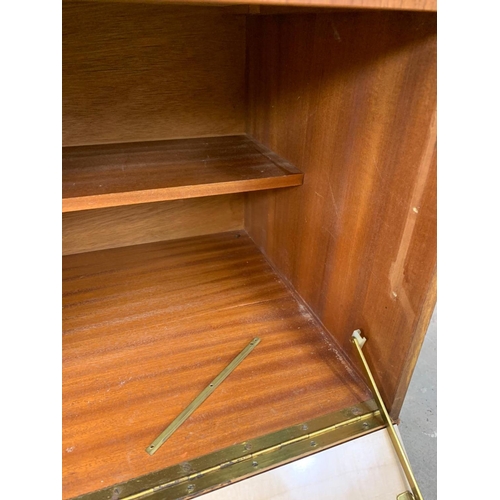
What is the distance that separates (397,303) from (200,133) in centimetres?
60

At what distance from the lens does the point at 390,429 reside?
2.03ft

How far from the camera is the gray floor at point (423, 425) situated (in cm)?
85

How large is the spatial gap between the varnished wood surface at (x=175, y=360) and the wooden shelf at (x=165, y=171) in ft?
0.81

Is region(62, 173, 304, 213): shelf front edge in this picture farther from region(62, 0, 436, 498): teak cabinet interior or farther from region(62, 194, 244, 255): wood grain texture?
region(62, 194, 244, 255): wood grain texture

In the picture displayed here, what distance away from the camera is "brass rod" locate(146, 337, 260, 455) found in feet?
1.96

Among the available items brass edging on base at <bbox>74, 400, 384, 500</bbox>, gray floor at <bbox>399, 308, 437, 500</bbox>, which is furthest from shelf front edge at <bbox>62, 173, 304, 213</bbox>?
gray floor at <bbox>399, 308, 437, 500</bbox>

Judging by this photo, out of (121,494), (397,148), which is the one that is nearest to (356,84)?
(397,148)

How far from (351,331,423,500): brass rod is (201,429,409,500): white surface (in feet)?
0.04

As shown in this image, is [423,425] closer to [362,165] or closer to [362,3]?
[362,165]

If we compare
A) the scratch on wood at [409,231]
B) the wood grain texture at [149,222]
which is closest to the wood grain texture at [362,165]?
the scratch on wood at [409,231]

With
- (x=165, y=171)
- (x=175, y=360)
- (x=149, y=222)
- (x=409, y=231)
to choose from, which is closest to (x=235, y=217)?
(x=149, y=222)

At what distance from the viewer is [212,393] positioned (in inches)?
26.7

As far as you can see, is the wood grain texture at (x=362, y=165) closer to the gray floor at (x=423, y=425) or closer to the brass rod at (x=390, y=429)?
the brass rod at (x=390, y=429)

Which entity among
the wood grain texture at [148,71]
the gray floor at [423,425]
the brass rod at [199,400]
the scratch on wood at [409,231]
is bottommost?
the gray floor at [423,425]
